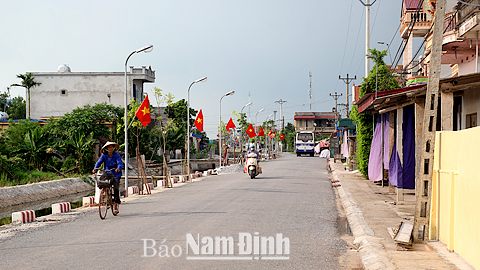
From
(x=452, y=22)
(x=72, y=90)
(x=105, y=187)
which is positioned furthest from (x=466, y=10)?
(x=72, y=90)

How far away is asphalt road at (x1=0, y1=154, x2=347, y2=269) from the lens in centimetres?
730

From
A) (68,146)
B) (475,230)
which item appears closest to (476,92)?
(475,230)

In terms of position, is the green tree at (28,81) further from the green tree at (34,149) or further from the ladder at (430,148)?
the ladder at (430,148)

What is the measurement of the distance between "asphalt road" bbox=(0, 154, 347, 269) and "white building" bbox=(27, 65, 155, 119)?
1828 inches

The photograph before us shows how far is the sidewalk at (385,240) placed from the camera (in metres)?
7.18

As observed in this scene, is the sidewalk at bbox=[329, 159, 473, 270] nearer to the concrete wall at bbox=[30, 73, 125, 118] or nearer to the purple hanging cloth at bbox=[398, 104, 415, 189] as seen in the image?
the purple hanging cloth at bbox=[398, 104, 415, 189]

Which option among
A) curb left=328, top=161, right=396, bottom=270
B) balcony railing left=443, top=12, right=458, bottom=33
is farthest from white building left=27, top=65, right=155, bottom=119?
curb left=328, top=161, right=396, bottom=270

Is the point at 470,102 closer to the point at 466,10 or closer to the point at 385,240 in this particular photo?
the point at 385,240

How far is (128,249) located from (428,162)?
5.85 m

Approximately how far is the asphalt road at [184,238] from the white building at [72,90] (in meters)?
46.4

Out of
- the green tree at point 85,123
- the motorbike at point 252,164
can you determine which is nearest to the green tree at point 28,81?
the green tree at point 85,123

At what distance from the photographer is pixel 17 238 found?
32.4 feet

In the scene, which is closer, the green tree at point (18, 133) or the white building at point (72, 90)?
the green tree at point (18, 133)

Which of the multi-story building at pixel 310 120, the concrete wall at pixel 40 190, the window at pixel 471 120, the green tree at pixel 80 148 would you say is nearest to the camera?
the window at pixel 471 120
